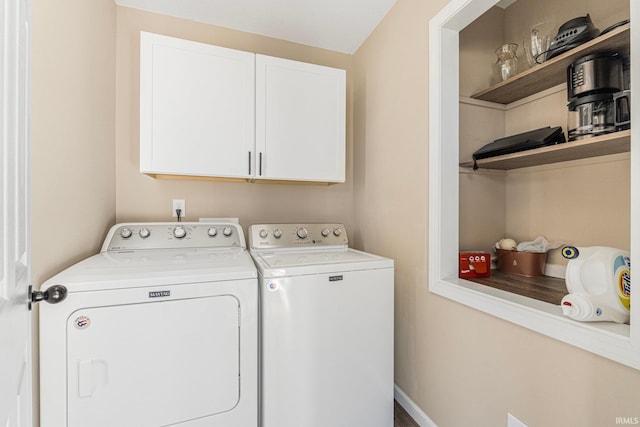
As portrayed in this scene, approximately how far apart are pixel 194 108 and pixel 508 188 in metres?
1.99

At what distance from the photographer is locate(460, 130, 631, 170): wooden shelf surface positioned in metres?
0.97

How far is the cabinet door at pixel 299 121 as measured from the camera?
1.86 meters

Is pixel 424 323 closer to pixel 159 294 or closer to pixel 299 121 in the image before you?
pixel 159 294

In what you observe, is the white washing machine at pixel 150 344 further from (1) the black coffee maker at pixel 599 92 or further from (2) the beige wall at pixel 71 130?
(1) the black coffee maker at pixel 599 92

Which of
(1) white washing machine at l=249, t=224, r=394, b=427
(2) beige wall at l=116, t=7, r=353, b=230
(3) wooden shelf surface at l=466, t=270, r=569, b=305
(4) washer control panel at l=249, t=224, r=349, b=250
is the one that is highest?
(2) beige wall at l=116, t=7, r=353, b=230

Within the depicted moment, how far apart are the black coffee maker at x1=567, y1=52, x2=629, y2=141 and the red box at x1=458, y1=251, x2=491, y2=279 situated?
2.24 feet

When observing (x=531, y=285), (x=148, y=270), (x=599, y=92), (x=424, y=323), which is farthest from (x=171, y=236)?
(x=599, y=92)

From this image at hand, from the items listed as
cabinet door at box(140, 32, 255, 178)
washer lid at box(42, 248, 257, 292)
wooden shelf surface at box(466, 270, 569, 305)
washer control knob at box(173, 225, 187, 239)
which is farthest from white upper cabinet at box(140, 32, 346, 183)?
wooden shelf surface at box(466, 270, 569, 305)

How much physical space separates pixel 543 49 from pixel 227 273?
189 cm

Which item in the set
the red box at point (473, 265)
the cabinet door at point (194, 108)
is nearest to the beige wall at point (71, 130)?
the cabinet door at point (194, 108)

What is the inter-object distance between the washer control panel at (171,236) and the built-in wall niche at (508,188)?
128cm


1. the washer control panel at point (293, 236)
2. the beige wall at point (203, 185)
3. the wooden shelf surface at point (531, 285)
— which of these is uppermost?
the beige wall at point (203, 185)

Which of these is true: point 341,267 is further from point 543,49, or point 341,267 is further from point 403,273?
point 543,49

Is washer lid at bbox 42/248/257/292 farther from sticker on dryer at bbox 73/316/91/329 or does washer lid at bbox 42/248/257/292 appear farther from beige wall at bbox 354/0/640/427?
beige wall at bbox 354/0/640/427
